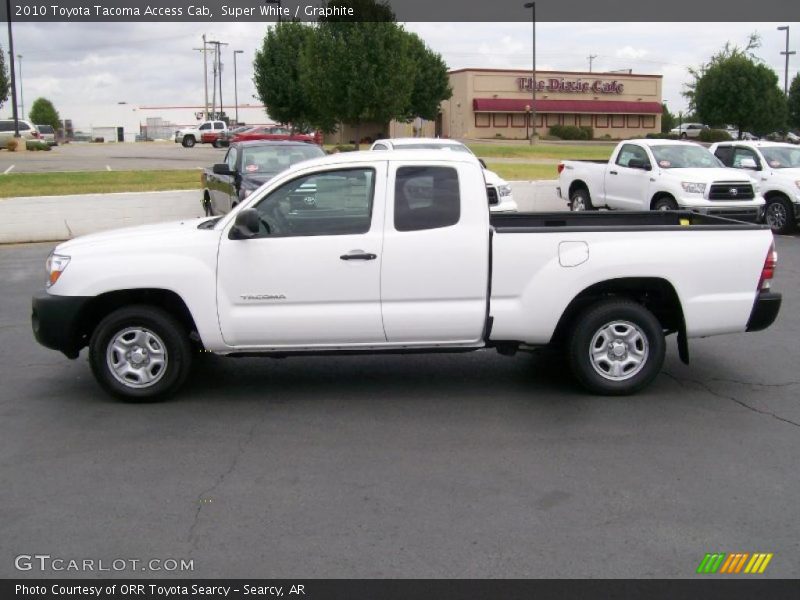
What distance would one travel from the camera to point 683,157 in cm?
1727

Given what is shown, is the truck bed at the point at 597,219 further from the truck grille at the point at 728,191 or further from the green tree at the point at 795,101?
the green tree at the point at 795,101

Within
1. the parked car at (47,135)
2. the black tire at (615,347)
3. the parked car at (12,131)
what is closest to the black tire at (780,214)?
the black tire at (615,347)

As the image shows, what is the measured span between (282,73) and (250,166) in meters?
30.8

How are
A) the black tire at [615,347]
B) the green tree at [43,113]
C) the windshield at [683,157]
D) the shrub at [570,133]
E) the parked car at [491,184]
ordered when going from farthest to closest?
the green tree at [43,113] < the shrub at [570,133] < the windshield at [683,157] < the parked car at [491,184] < the black tire at [615,347]

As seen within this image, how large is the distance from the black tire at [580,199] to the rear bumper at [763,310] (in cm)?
1211

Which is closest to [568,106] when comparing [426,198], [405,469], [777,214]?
[777,214]

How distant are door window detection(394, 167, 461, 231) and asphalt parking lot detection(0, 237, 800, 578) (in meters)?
1.37

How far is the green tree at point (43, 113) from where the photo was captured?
103 metres

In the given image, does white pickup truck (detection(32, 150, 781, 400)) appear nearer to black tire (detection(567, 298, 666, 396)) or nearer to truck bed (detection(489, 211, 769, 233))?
black tire (detection(567, 298, 666, 396))

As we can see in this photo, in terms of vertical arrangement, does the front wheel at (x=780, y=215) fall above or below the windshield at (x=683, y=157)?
below

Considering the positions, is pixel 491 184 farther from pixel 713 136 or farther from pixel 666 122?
pixel 666 122

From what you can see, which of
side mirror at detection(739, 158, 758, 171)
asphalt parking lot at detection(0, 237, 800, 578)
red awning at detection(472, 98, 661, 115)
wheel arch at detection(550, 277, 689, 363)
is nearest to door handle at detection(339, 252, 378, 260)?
asphalt parking lot at detection(0, 237, 800, 578)

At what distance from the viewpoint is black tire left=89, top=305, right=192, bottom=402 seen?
6672mm
